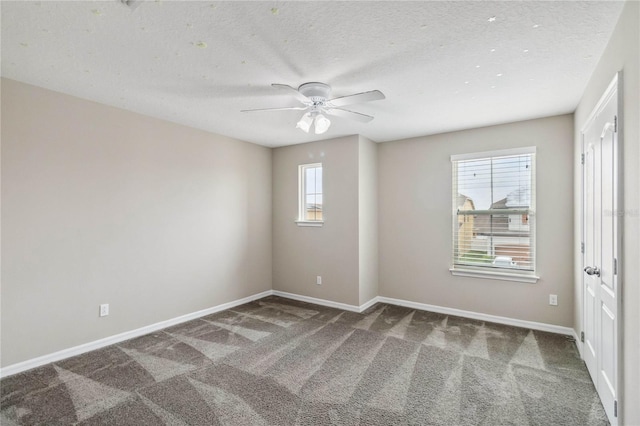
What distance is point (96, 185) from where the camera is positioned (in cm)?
319

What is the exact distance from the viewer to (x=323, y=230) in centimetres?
475

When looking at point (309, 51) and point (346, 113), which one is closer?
point (309, 51)

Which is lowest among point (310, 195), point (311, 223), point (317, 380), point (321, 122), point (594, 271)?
point (317, 380)

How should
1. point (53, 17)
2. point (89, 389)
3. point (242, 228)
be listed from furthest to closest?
point (242, 228)
point (89, 389)
point (53, 17)

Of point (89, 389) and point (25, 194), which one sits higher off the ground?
point (25, 194)

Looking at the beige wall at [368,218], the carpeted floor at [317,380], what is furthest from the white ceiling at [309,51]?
the carpeted floor at [317,380]

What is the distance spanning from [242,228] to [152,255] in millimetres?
1420

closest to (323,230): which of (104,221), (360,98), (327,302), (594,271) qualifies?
(327,302)

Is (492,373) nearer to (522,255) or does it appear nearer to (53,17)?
(522,255)

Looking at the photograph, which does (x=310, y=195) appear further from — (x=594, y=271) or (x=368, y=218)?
(x=594, y=271)

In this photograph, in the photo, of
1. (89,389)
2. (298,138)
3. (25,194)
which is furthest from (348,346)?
(25,194)

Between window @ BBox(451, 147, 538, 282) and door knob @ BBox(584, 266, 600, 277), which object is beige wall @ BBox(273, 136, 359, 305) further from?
door knob @ BBox(584, 266, 600, 277)

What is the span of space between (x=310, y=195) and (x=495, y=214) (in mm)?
2606

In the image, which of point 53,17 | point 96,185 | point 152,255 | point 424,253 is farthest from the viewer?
point 424,253
